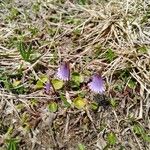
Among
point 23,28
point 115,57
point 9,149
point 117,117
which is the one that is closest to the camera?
point 9,149

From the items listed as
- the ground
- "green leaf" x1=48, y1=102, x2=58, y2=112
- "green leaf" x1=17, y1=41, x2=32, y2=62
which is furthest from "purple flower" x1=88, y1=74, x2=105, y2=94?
"green leaf" x1=17, y1=41, x2=32, y2=62

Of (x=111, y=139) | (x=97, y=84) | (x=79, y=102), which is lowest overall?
(x=111, y=139)

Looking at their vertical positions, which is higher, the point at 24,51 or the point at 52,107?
the point at 24,51

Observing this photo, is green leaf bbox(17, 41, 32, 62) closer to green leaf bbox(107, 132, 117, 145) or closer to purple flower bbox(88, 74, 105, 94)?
purple flower bbox(88, 74, 105, 94)

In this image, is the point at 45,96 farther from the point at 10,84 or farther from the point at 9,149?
the point at 9,149

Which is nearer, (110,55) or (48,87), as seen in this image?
(48,87)

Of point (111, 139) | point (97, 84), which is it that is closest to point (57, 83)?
point (97, 84)

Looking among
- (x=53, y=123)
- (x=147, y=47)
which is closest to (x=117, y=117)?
(x=53, y=123)

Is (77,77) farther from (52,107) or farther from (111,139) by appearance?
(111,139)
